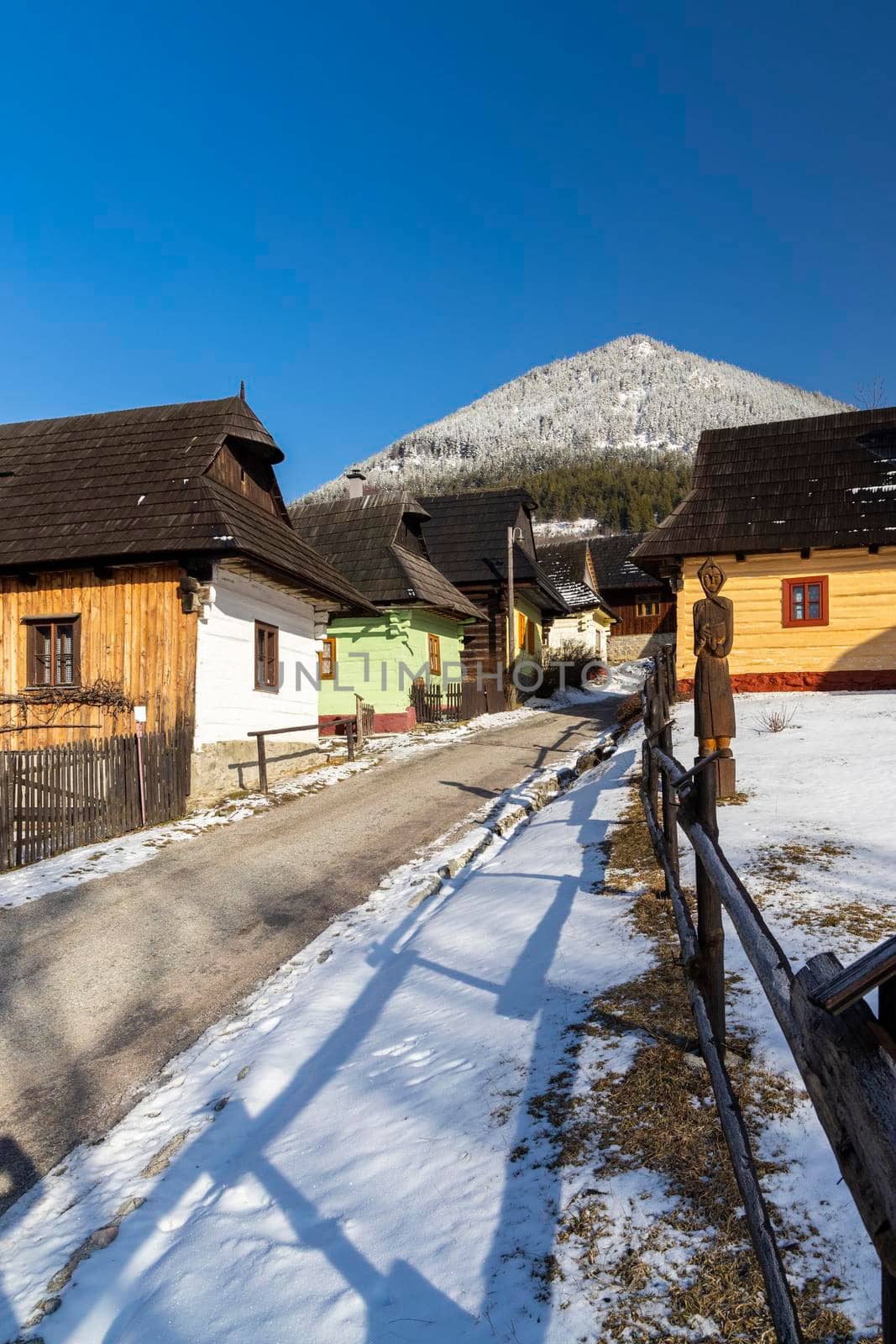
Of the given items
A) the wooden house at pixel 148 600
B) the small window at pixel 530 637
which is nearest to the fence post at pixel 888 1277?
the wooden house at pixel 148 600

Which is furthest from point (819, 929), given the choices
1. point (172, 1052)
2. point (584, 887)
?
point (172, 1052)

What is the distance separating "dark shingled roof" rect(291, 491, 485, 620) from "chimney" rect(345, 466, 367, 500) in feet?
7.79

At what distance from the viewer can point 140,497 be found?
14.0 metres

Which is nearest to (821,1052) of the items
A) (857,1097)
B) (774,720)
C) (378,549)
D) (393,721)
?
(857,1097)

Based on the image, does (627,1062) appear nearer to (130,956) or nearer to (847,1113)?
(847,1113)

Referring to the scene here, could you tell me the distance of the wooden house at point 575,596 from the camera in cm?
3788

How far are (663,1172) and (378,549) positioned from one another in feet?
70.2

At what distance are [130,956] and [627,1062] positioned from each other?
4.58m

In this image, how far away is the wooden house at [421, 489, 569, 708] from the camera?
28.2 meters

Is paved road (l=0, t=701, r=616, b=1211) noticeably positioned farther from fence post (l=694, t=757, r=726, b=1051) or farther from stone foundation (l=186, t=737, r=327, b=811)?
fence post (l=694, t=757, r=726, b=1051)

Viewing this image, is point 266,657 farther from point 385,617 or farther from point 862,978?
point 862,978

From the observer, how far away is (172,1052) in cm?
503

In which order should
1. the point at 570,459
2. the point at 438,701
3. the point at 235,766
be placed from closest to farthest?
1. the point at 235,766
2. the point at 438,701
3. the point at 570,459

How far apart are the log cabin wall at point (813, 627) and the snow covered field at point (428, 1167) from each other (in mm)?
12834
